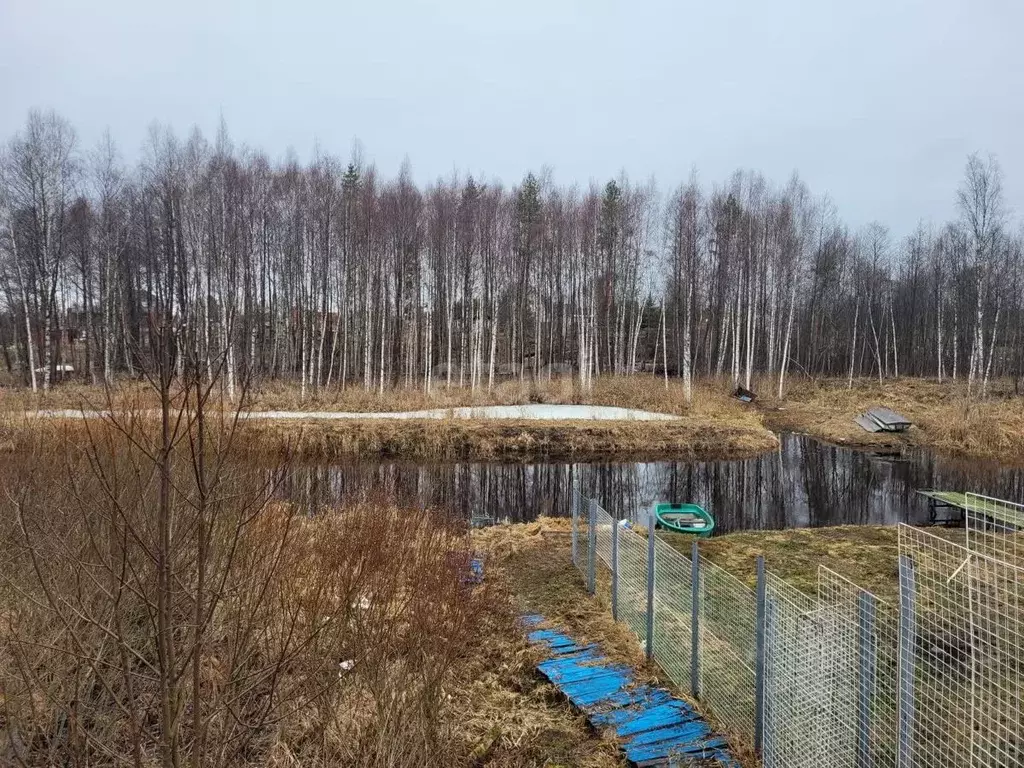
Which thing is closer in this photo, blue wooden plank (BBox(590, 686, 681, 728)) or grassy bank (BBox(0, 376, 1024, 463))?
blue wooden plank (BBox(590, 686, 681, 728))

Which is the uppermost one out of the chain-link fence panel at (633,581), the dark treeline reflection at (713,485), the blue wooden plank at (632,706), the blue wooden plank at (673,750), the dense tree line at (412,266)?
the dense tree line at (412,266)

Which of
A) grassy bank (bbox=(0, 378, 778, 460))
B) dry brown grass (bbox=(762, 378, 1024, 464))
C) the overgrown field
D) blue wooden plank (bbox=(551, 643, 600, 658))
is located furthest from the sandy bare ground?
blue wooden plank (bbox=(551, 643, 600, 658))

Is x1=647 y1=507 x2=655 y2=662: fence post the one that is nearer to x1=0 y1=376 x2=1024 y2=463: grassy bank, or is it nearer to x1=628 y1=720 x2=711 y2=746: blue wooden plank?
x1=628 y1=720 x2=711 y2=746: blue wooden plank

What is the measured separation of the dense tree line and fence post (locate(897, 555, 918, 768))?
22585 mm

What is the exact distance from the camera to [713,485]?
15.2 meters

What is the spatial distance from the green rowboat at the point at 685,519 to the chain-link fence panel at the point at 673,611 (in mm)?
4744

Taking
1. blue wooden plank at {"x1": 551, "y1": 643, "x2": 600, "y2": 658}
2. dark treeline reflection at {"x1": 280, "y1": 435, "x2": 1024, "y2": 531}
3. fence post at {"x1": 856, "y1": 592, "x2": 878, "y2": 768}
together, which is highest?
fence post at {"x1": 856, "y1": 592, "x2": 878, "y2": 768}

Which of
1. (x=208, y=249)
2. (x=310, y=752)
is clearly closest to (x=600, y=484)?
(x=310, y=752)

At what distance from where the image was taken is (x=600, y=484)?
1522 cm

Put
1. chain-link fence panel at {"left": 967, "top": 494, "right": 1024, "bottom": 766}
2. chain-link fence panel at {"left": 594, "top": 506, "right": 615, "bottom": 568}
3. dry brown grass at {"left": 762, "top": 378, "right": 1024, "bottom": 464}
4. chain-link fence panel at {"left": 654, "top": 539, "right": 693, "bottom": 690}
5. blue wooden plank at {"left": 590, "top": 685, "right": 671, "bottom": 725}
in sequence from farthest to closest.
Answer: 1. dry brown grass at {"left": 762, "top": 378, "right": 1024, "bottom": 464}
2. chain-link fence panel at {"left": 594, "top": 506, "right": 615, "bottom": 568}
3. chain-link fence panel at {"left": 654, "top": 539, "right": 693, "bottom": 690}
4. blue wooden plank at {"left": 590, "top": 685, "right": 671, "bottom": 725}
5. chain-link fence panel at {"left": 967, "top": 494, "right": 1024, "bottom": 766}

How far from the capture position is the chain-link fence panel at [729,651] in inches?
165

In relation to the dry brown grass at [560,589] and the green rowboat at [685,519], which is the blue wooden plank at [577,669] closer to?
the dry brown grass at [560,589]

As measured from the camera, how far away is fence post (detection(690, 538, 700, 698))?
14.3 feet

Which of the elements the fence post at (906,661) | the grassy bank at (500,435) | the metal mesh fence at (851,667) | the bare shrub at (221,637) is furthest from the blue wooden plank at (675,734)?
the grassy bank at (500,435)
